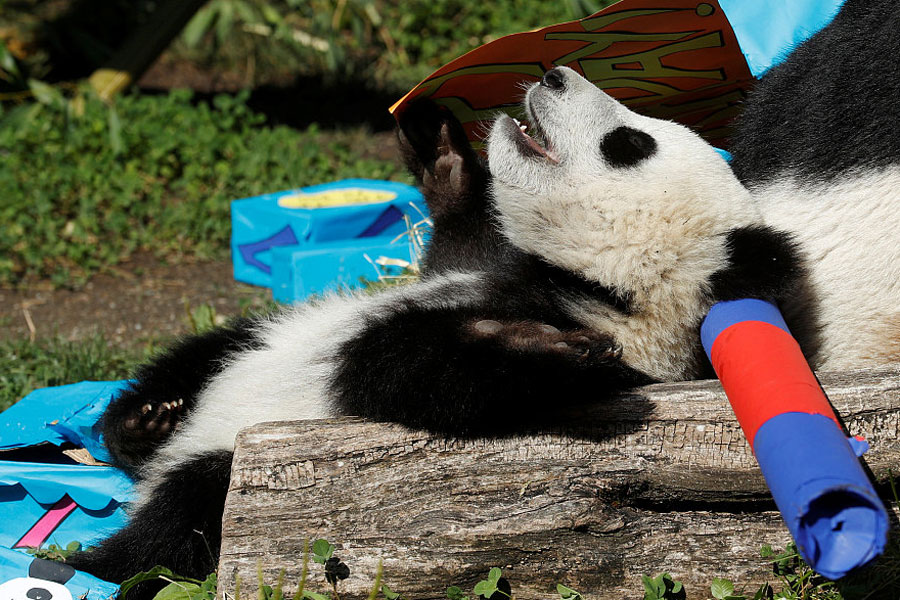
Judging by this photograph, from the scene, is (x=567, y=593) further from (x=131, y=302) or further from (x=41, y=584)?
(x=131, y=302)

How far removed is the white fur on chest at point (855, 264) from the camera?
6.19 ft

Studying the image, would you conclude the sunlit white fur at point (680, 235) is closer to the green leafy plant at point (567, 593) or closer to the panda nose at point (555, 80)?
the panda nose at point (555, 80)

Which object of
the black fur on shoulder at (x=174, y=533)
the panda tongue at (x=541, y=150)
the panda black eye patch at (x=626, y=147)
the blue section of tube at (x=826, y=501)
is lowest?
the blue section of tube at (x=826, y=501)

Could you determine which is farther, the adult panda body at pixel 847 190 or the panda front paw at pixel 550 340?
the adult panda body at pixel 847 190

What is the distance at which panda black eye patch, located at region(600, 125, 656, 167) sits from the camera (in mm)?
1947

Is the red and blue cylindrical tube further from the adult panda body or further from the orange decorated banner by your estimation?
the orange decorated banner

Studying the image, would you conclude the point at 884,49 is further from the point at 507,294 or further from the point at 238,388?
the point at 238,388

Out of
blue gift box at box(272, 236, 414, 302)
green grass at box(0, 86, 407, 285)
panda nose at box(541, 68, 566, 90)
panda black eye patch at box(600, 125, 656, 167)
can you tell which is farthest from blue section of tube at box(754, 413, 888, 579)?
green grass at box(0, 86, 407, 285)

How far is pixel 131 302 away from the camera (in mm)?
3775

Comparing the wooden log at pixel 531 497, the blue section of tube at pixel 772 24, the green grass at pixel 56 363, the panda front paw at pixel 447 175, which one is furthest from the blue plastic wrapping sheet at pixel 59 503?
the blue section of tube at pixel 772 24

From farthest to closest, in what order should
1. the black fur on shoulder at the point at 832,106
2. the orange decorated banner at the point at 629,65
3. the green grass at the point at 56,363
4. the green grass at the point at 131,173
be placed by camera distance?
the green grass at the point at 131,173, the green grass at the point at 56,363, the orange decorated banner at the point at 629,65, the black fur on shoulder at the point at 832,106

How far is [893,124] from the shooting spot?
188 centimetres

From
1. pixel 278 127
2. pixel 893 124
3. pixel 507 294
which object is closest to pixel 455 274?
pixel 507 294

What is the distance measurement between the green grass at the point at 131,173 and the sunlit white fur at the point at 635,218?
8.47ft
